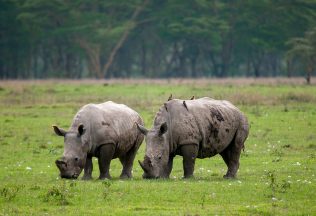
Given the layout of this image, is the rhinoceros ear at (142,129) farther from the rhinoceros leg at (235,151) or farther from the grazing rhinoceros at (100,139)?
the rhinoceros leg at (235,151)

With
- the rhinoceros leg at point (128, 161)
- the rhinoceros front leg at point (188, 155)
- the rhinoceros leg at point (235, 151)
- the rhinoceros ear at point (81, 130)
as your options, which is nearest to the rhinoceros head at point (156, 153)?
the rhinoceros front leg at point (188, 155)

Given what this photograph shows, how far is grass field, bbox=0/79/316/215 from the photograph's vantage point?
49.3 feet

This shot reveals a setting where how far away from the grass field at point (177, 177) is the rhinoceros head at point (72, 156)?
285 millimetres

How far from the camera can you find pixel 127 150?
1977cm

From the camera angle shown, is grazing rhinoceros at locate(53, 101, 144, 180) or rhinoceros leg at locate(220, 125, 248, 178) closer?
grazing rhinoceros at locate(53, 101, 144, 180)

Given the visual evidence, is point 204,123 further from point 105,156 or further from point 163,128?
point 105,156

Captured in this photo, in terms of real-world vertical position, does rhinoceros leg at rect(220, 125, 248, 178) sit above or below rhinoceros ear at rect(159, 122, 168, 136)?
below

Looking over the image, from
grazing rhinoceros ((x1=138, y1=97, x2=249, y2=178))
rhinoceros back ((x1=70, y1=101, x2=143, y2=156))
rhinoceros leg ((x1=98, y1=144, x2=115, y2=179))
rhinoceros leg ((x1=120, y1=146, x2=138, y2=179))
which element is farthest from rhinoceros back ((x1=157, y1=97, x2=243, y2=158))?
rhinoceros leg ((x1=120, y1=146, x2=138, y2=179))

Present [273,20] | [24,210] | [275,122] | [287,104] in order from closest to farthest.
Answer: [24,210]
[275,122]
[287,104]
[273,20]

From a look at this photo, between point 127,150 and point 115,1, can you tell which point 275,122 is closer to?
point 127,150

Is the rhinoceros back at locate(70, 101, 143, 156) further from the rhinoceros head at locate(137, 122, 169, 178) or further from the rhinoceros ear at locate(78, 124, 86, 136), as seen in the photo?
the rhinoceros head at locate(137, 122, 169, 178)

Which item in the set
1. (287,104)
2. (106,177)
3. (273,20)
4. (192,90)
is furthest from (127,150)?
(273,20)

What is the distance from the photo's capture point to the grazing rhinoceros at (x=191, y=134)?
59.7ft

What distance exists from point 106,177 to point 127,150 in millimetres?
978
